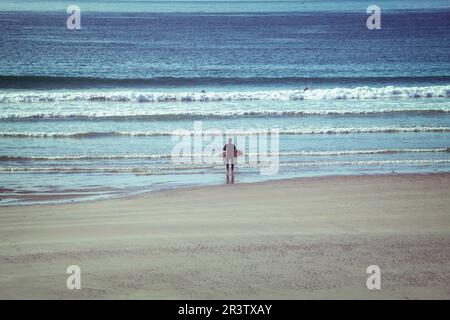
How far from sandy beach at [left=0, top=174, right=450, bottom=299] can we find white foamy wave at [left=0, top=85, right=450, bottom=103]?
1693cm

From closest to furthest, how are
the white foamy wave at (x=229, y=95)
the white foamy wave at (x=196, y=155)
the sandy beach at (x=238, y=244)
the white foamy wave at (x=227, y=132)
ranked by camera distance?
the sandy beach at (x=238, y=244) → the white foamy wave at (x=196, y=155) → the white foamy wave at (x=227, y=132) → the white foamy wave at (x=229, y=95)

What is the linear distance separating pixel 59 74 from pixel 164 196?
89.6 ft

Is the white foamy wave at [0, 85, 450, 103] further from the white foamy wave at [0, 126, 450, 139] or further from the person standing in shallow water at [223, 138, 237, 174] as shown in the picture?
the person standing in shallow water at [223, 138, 237, 174]

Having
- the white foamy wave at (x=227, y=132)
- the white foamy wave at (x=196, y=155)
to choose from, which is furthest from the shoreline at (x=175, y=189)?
the white foamy wave at (x=227, y=132)

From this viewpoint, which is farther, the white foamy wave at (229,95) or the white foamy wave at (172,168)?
the white foamy wave at (229,95)

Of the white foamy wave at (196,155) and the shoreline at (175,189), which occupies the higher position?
the white foamy wave at (196,155)

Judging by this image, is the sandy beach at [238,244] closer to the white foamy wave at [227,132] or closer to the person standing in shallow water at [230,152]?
the person standing in shallow water at [230,152]

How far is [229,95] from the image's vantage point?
33250mm

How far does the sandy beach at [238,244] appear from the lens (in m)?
9.99

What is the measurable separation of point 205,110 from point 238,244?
17474 mm

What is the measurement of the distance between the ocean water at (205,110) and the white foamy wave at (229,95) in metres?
0.06

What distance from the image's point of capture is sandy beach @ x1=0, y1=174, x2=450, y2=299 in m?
9.99
